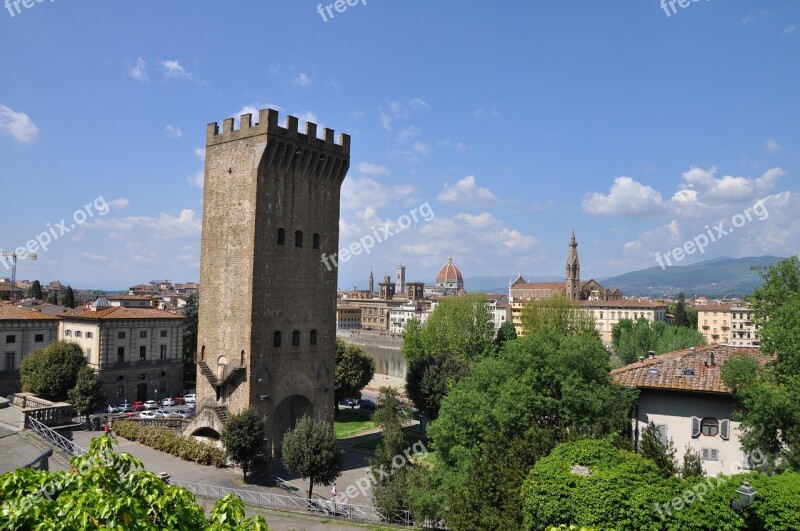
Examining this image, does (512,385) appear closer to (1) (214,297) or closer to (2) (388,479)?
(2) (388,479)

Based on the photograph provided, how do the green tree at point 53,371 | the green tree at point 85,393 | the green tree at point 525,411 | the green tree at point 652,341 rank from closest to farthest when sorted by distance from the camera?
1. the green tree at point 525,411
2. the green tree at point 85,393
3. the green tree at point 53,371
4. the green tree at point 652,341

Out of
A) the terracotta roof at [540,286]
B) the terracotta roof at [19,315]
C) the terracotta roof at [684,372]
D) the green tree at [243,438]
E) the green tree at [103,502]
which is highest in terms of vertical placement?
the terracotta roof at [540,286]

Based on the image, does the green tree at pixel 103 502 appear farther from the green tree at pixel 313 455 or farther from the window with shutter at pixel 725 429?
the green tree at pixel 313 455

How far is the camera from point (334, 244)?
38.4m

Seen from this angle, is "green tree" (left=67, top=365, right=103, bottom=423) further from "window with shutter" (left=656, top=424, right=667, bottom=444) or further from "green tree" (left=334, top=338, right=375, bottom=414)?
"window with shutter" (left=656, top=424, right=667, bottom=444)

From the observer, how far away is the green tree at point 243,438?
98.0 ft

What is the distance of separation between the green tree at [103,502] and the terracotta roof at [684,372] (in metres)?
19.7

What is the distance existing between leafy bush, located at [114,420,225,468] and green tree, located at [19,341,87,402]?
11.4m

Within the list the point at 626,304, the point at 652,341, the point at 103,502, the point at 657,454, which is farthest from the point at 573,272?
the point at 103,502

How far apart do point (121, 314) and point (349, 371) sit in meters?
20.5

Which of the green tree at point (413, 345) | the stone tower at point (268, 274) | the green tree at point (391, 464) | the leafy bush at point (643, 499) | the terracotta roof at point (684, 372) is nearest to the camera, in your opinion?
the leafy bush at point (643, 499)

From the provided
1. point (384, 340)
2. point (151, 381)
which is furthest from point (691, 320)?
point (151, 381)

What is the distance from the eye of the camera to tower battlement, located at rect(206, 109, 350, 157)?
33.9 meters

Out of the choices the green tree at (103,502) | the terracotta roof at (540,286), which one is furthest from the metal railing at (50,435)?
the terracotta roof at (540,286)
